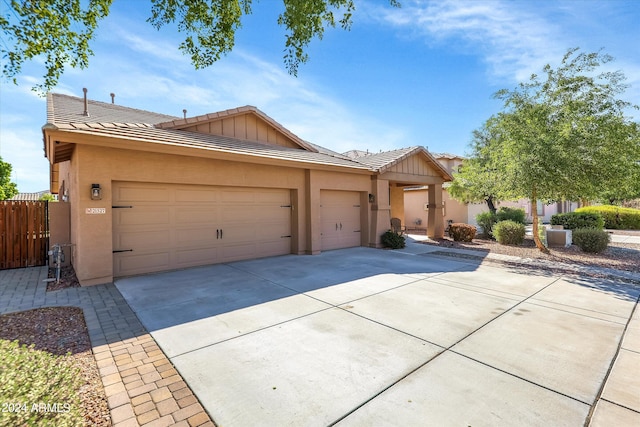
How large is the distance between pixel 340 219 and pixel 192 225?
5541 mm

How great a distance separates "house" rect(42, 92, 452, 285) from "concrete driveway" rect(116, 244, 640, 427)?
1.28 meters

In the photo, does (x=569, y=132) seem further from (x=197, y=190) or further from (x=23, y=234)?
(x=23, y=234)

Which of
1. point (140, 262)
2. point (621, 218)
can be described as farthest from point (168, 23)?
point (621, 218)

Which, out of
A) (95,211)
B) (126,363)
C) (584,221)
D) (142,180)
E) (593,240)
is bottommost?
(126,363)

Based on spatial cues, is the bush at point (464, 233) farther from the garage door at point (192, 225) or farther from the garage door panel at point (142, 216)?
the garage door panel at point (142, 216)

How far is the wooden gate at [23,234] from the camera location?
27.5ft

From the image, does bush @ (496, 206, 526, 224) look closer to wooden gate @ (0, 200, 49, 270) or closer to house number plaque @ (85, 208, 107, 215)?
house number plaque @ (85, 208, 107, 215)

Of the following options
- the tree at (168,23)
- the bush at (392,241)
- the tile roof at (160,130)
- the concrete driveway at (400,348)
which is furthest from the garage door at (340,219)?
the tree at (168,23)

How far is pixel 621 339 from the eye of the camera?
12.7 ft

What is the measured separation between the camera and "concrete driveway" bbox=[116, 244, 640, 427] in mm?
2553

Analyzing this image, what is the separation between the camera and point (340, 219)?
456 inches

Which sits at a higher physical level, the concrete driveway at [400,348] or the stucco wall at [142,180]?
the stucco wall at [142,180]

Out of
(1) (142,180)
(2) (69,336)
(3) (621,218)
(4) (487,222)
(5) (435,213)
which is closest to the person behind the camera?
(2) (69,336)

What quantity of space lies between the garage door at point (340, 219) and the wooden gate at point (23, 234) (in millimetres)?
8667
